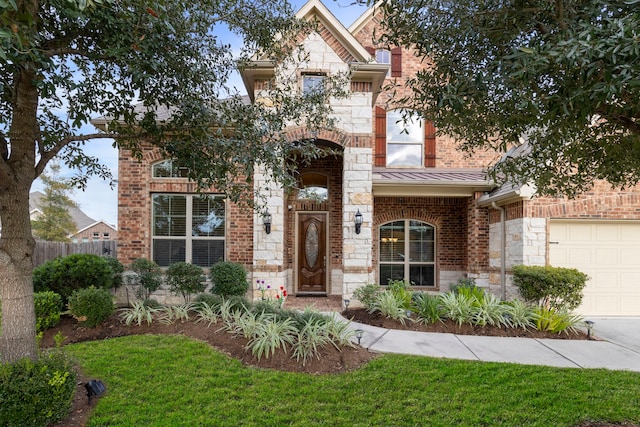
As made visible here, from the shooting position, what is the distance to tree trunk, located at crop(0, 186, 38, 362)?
3.56 meters

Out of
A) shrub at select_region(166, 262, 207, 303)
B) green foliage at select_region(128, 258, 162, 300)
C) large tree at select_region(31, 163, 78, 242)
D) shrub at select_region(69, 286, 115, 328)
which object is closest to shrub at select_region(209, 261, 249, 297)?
shrub at select_region(166, 262, 207, 303)

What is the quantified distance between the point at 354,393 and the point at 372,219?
5791 millimetres

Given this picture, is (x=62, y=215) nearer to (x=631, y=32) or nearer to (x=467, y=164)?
(x=467, y=164)

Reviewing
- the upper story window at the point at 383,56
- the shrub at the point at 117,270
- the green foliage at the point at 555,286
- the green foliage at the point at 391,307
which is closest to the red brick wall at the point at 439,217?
the green foliage at the point at 555,286

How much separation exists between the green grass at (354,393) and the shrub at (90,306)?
1.16m

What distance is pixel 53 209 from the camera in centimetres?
2086

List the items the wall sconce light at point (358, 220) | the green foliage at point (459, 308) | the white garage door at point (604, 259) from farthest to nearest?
the wall sconce light at point (358, 220) < the white garage door at point (604, 259) < the green foliage at point (459, 308)

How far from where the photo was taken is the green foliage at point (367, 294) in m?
7.73

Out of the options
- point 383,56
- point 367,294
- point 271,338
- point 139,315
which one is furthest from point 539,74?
point 383,56

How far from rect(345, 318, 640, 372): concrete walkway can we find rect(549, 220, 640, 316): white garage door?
164 cm

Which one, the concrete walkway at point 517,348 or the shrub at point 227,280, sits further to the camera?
the shrub at point 227,280

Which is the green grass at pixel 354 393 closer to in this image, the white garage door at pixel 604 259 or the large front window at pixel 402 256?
the white garage door at pixel 604 259

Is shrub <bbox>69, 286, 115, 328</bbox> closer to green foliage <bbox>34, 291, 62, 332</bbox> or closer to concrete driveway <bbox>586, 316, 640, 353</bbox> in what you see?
green foliage <bbox>34, 291, 62, 332</bbox>

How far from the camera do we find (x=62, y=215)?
21094mm
